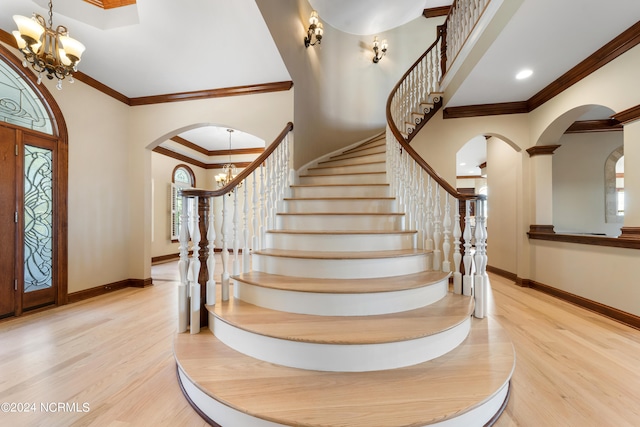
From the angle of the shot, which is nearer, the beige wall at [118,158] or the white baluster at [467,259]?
the white baluster at [467,259]

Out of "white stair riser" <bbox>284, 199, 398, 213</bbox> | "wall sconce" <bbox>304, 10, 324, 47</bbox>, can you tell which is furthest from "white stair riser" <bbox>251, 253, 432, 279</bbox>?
"wall sconce" <bbox>304, 10, 324, 47</bbox>

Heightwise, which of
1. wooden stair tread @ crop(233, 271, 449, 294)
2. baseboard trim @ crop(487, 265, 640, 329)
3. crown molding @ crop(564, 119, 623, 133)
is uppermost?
crown molding @ crop(564, 119, 623, 133)

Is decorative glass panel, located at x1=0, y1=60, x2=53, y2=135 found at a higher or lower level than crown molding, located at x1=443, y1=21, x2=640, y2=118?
lower

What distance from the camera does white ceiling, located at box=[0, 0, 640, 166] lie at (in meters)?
2.33

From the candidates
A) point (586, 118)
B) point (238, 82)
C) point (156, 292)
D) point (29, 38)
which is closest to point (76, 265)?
point (156, 292)

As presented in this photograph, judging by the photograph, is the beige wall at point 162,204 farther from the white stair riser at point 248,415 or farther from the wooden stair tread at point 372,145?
the white stair riser at point 248,415

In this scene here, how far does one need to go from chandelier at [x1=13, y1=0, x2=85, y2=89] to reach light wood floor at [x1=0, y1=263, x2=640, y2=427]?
2.09 meters

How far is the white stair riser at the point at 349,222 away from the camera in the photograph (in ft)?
9.04

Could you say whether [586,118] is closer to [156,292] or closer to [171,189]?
[156,292]

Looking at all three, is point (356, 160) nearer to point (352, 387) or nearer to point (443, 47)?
point (443, 47)

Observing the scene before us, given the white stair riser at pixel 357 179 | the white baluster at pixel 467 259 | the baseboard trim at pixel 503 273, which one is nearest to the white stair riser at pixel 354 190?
the white stair riser at pixel 357 179

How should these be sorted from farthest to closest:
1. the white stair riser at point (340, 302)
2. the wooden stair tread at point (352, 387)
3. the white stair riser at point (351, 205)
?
the white stair riser at point (351, 205) → the white stair riser at point (340, 302) → the wooden stair tread at point (352, 387)

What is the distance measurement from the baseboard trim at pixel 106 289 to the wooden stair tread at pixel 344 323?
2.64m
